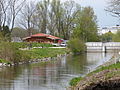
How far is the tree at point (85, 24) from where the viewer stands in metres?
85.9

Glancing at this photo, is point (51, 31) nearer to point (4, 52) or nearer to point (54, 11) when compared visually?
point (54, 11)

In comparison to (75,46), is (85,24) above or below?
above

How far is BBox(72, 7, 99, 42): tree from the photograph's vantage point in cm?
8588

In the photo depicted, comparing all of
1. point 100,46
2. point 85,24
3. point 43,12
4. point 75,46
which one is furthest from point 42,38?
point 75,46

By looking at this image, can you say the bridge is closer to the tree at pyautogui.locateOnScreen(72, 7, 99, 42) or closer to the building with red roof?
the tree at pyautogui.locateOnScreen(72, 7, 99, 42)

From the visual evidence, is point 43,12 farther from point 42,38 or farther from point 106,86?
point 106,86

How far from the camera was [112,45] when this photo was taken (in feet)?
284

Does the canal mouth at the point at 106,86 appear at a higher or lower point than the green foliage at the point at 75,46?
lower

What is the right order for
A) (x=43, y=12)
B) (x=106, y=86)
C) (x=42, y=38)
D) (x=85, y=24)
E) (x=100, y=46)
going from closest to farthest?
(x=106, y=86)
(x=100, y=46)
(x=85, y=24)
(x=42, y=38)
(x=43, y=12)

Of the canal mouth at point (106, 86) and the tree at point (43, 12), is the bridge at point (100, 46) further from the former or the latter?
the canal mouth at point (106, 86)

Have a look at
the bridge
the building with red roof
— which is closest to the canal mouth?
the bridge

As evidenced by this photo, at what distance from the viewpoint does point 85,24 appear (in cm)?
8694

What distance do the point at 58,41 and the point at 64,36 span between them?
503 cm

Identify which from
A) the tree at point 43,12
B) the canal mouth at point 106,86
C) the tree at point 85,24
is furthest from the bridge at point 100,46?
the canal mouth at point 106,86
